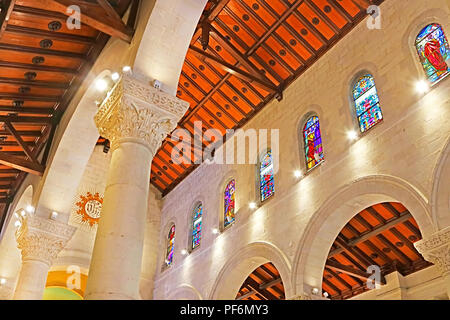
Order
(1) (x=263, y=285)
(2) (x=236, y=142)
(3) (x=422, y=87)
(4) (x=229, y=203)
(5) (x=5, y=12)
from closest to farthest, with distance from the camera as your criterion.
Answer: (5) (x=5, y=12)
(3) (x=422, y=87)
(4) (x=229, y=203)
(2) (x=236, y=142)
(1) (x=263, y=285)

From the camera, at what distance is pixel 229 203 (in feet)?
41.7

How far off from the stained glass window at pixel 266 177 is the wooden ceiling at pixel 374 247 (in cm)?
216

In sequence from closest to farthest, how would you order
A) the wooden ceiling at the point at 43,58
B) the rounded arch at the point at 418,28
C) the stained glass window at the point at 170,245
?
1. the wooden ceiling at the point at 43,58
2. the rounded arch at the point at 418,28
3. the stained glass window at the point at 170,245

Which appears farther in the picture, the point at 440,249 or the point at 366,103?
the point at 366,103

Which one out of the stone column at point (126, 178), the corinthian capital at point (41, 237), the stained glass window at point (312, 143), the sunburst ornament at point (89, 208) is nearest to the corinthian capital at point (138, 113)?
the stone column at point (126, 178)

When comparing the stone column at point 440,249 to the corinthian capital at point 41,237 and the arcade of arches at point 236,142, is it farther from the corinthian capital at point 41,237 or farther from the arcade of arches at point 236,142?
the corinthian capital at point 41,237

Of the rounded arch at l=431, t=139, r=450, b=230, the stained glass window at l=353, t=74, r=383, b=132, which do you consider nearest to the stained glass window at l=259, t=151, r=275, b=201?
the stained glass window at l=353, t=74, r=383, b=132

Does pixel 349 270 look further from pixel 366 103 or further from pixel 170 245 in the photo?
pixel 170 245

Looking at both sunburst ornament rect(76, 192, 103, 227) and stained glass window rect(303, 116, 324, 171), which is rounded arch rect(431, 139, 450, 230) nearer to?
stained glass window rect(303, 116, 324, 171)

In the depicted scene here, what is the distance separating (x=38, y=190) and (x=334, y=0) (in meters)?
7.57

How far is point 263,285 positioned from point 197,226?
8.62ft

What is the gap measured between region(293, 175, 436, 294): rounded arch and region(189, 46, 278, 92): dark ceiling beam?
4015 millimetres

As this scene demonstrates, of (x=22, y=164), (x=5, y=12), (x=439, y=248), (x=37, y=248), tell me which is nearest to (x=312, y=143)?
(x=439, y=248)

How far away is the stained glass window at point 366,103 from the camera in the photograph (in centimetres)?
894
